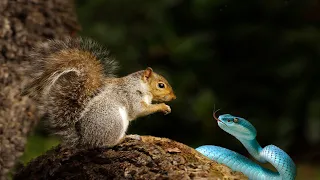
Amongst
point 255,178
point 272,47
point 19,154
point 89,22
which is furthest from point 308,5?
point 255,178

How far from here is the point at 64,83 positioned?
2.26m

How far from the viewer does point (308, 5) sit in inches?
184

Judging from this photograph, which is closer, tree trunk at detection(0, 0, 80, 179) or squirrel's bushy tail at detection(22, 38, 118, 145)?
squirrel's bushy tail at detection(22, 38, 118, 145)

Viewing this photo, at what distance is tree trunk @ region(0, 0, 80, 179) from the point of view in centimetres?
308

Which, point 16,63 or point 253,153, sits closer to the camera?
point 253,153

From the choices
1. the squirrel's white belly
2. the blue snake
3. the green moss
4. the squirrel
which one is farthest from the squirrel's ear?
the green moss

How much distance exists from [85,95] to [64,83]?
0.08m

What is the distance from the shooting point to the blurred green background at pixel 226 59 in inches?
174

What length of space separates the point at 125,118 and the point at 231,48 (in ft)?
8.10

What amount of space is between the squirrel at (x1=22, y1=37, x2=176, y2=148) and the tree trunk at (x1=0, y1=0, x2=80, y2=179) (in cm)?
74

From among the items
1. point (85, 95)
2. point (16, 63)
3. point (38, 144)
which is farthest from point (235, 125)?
point (38, 144)

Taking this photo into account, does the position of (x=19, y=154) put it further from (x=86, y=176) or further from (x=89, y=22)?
(x=89, y=22)

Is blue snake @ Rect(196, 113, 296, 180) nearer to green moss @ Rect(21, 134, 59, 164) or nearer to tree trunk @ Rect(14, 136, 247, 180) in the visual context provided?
tree trunk @ Rect(14, 136, 247, 180)

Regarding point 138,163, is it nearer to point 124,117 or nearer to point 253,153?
point 124,117
